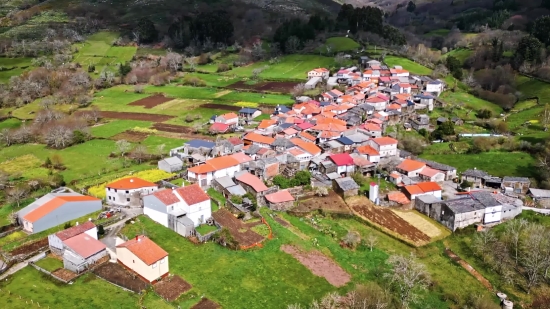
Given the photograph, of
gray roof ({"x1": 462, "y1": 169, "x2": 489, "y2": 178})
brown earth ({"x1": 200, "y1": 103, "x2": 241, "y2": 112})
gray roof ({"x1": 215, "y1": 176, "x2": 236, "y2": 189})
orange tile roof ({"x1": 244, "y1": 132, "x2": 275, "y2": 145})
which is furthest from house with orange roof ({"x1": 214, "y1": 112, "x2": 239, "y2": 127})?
gray roof ({"x1": 462, "y1": 169, "x2": 489, "y2": 178})

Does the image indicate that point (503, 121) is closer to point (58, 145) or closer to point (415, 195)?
point (415, 195)

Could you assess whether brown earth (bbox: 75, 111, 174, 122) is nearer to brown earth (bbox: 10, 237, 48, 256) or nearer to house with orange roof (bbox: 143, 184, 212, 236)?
house with orange roof (bbox: 143, 184, 212, 236)

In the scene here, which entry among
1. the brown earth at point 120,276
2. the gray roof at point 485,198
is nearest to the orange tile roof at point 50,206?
the brown earth at point 120,276

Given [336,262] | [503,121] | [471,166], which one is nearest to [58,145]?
[336,262]

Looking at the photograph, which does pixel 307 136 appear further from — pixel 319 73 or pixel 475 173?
pixel 319 73

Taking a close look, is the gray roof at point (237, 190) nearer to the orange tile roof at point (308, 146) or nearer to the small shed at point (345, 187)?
the small shed at point (345, 187)
